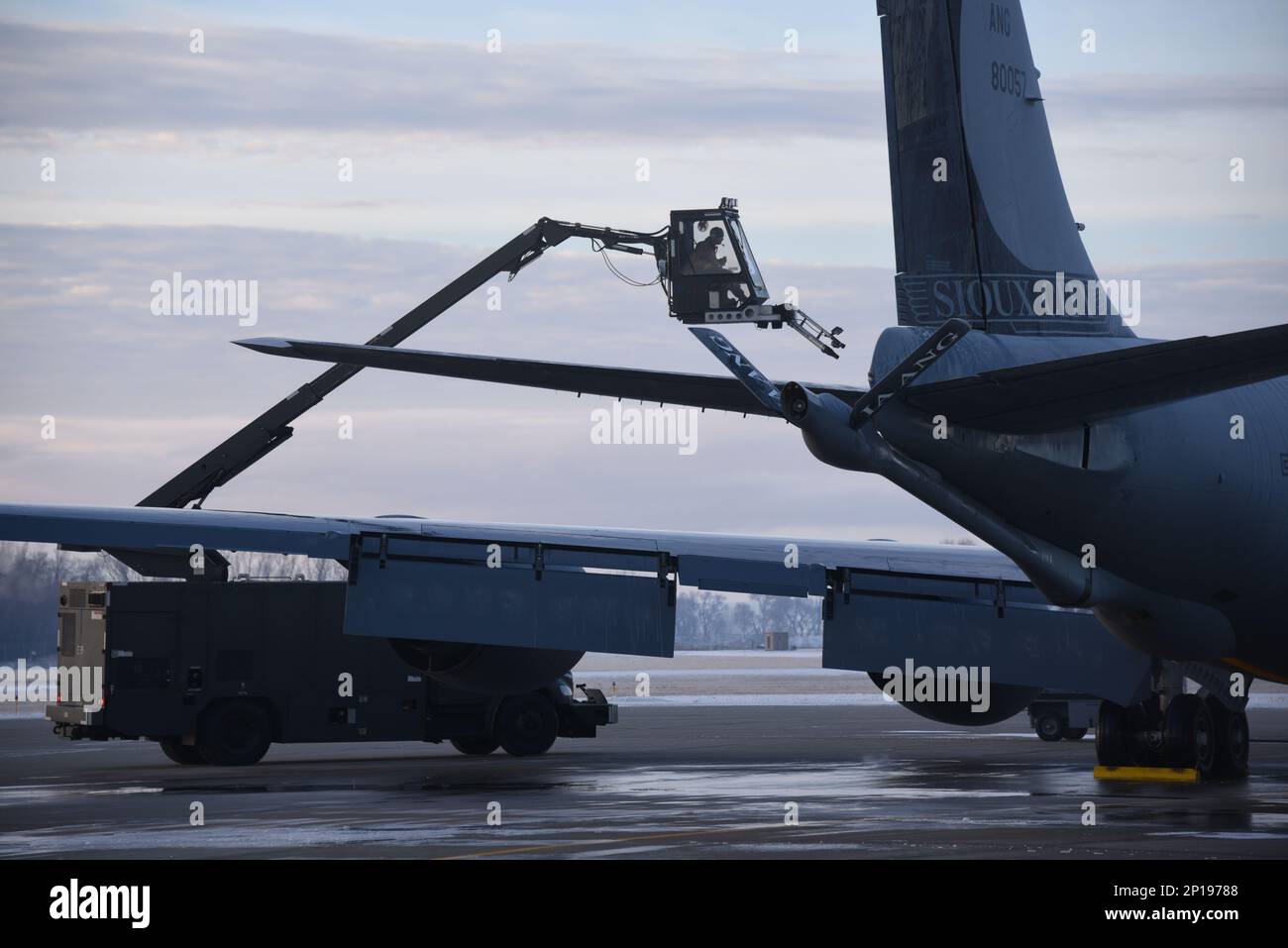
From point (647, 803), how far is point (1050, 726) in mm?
19129

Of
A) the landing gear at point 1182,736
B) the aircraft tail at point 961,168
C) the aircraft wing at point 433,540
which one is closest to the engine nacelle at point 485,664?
the aircraft wing at point 433,540

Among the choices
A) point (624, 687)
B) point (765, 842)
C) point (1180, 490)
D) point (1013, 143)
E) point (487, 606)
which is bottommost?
point (624, 687)

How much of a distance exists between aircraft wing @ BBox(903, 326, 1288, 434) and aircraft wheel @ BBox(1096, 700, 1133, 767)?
9955 mm

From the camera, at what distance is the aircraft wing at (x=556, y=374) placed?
17609 mm

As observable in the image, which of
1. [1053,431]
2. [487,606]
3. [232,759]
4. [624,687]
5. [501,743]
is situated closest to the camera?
[1053,431]

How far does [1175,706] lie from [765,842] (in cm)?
1124

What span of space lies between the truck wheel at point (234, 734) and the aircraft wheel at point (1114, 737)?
14.7m

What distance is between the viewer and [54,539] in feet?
69.7

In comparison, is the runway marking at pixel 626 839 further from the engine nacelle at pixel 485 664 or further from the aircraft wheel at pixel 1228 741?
the aircraft wheel at pixel 1228 741

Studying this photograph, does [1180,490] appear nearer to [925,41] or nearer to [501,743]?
[925,41]

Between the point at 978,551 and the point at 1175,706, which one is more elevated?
the point at 978,551

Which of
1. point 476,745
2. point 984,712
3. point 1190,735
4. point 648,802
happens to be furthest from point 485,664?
point 1190,735
